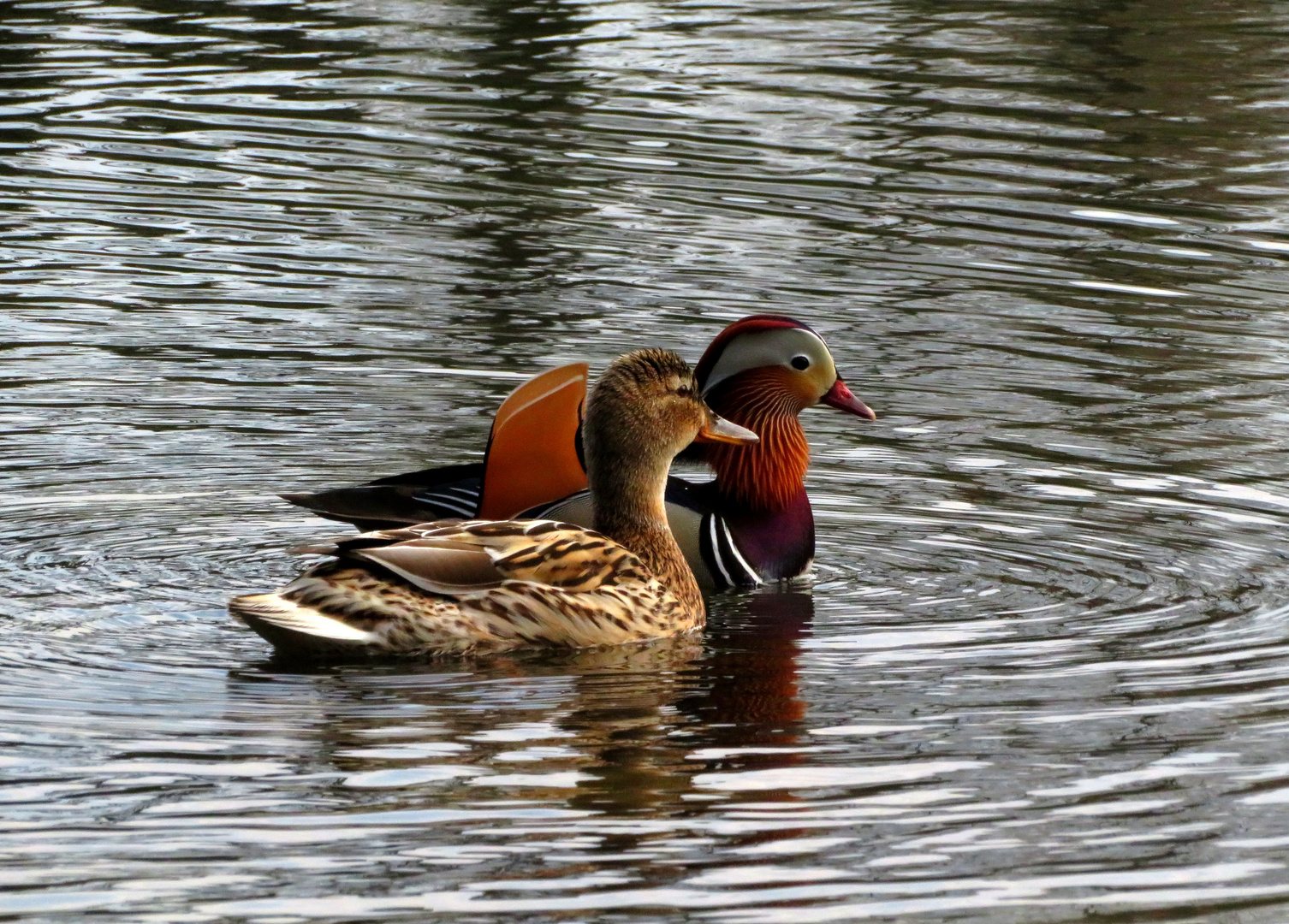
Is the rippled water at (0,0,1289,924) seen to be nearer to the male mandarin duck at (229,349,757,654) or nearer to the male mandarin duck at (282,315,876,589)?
the male mandarin duck at (229,349,757,654)

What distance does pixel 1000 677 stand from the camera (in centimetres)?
766

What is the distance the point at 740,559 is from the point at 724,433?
70cm

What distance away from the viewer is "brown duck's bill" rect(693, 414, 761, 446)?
29.7 ft

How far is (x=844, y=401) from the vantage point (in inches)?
388

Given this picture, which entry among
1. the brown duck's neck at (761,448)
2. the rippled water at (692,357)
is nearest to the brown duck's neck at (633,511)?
the rippled water at (692,357)

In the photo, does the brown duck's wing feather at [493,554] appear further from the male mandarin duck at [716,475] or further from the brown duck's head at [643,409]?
the male mandarin duck at [716,475]

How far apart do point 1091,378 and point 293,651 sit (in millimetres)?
5654

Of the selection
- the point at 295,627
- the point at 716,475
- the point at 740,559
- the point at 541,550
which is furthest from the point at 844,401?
the point at 295,627

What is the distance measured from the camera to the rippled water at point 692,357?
5.98 meters

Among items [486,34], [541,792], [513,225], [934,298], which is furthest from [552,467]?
[486,34]

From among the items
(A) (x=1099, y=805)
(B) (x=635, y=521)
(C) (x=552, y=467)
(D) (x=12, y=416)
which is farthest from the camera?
(D) (x=12, y=416)

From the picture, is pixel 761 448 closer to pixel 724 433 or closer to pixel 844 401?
pixel 844 401

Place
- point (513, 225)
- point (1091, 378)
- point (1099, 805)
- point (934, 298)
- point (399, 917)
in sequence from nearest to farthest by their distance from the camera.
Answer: point (399, 917), point (1099, 805), point (1091, 378), point (934, 298), point (513, 225)

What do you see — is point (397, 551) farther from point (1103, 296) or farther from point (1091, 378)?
→ point (1103, 296)
